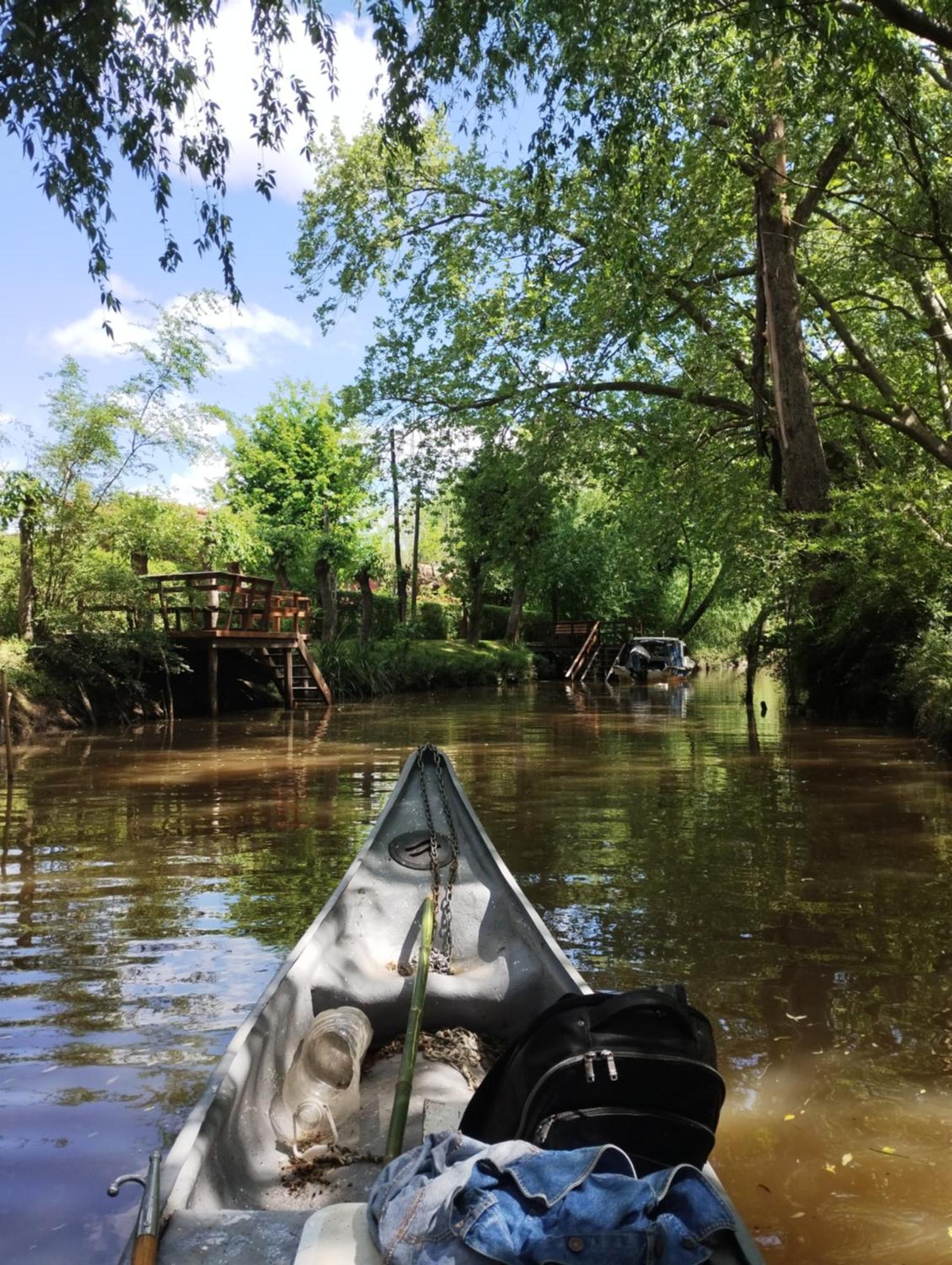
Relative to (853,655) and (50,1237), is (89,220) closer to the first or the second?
(50,1237)

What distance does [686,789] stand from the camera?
10.8 m

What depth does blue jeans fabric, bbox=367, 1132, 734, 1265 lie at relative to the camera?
5.57 ft

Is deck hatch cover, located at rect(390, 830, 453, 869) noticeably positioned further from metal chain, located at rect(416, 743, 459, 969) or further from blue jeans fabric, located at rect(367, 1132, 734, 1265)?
blue jeans fabric, located at rect(367, 1132, 734, 1265)

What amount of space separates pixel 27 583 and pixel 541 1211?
1835 centimetres

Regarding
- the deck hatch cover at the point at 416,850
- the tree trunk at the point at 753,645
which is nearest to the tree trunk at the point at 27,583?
the tree trunk at the point at 753,645

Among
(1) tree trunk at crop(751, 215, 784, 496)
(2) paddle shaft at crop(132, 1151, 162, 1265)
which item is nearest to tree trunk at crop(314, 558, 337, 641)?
(1) tree trunk at crop(751, 215, 784, 496)

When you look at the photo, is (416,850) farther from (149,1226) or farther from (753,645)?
(753,645)

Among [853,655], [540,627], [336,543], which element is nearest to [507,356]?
[853,655]

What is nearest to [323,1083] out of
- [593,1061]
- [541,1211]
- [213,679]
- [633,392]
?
[593,1061]

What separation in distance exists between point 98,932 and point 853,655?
15.2 metres

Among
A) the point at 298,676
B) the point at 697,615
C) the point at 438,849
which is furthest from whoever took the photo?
the point at 697,615

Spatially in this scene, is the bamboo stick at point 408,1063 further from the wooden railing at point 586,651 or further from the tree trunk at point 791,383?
the wooden railing at point 586,651

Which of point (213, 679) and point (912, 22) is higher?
point (912, 22)

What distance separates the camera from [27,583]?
18141mm
